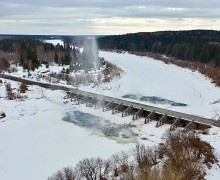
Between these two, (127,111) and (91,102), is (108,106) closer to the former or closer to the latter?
(91,102)

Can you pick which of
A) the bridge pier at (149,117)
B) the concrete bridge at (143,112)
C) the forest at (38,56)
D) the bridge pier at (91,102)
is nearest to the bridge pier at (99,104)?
the concrete bridge at (143,112)

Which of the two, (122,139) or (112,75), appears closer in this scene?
(122,139)

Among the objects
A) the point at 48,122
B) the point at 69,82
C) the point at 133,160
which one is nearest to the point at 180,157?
the point at 133,160

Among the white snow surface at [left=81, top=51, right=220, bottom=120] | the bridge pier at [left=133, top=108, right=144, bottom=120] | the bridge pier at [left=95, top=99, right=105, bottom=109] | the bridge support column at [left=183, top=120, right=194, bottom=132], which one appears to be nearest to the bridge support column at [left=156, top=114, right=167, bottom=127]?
the bridge support column at [left=183, top=120, right=194, bottom=132]

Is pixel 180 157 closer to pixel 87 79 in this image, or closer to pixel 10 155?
pixel 10 155

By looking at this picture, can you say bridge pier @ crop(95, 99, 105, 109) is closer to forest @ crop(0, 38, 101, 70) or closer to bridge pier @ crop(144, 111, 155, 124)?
bridge pier @ crop(144, 111, 155, 124)
